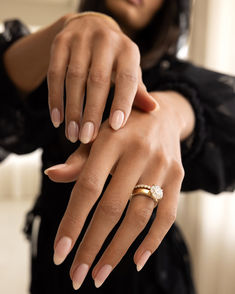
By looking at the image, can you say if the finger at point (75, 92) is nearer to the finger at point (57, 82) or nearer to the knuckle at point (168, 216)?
the finger at point (57, 82)

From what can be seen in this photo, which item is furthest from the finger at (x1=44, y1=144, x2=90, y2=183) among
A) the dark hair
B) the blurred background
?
the blurred background

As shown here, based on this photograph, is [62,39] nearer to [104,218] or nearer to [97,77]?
[97,77]

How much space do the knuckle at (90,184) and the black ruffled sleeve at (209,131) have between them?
20 cm

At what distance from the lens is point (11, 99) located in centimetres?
48

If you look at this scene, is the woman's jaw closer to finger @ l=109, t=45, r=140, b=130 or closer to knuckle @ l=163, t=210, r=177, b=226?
finger @ l=109, t=45, r=140, b=130

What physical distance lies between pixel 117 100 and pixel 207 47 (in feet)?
3.06

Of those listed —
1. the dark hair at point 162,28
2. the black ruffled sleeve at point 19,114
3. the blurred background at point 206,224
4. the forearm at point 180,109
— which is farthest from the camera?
the blurred background at point 206,224

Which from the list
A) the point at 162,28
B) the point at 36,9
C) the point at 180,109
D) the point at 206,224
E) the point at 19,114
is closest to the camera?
the point at 180,109

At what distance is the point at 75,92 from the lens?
29 centimetres

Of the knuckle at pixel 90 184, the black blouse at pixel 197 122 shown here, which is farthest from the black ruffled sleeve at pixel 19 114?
the knuckle at pixel 90 184

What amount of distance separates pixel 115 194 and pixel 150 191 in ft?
0.11

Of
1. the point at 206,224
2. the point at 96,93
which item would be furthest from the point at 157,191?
the point at 206,224

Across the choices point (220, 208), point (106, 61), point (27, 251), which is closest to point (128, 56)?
point (106, 61)

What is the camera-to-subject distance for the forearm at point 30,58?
396mm
